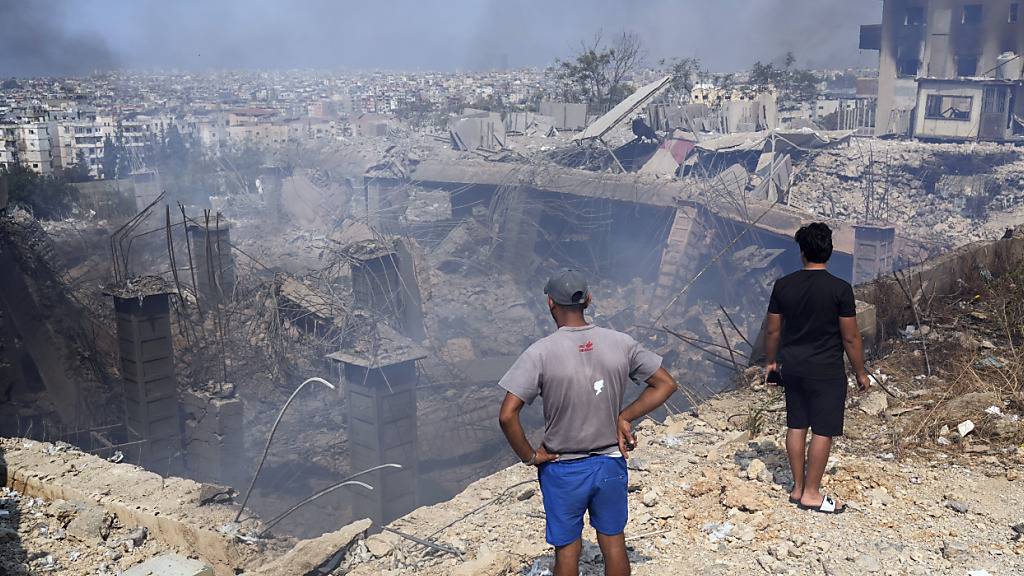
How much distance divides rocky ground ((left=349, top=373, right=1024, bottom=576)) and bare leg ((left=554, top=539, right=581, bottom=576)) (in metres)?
0.55

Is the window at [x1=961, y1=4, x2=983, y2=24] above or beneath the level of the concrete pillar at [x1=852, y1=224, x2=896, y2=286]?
above

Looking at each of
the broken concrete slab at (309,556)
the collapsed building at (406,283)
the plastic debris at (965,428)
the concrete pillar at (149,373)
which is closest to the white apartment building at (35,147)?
the collapsed building at (406,283)

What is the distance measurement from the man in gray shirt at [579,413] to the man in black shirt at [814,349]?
3.35 feet

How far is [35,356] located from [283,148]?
1913cm

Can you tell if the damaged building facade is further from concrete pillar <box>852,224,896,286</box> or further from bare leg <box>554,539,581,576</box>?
bare leg <box>554,539,581,576</box>

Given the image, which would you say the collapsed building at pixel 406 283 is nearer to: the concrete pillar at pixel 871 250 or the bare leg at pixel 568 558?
the concrete pillar at pixel 871 250

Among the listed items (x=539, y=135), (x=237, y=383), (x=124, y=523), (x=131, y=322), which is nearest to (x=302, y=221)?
(x=539, y=135)

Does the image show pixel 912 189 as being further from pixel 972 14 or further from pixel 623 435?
pixel 623 435

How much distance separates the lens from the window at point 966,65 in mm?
31250

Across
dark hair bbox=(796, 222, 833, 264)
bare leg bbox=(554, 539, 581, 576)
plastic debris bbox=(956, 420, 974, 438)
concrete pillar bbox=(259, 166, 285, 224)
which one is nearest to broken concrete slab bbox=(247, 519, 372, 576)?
bare leg bbox=(554, 539, 581, 576)

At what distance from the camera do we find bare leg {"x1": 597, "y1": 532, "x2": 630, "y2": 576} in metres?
2.75

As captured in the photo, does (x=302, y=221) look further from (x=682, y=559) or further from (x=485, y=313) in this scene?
(x=682, y=559)

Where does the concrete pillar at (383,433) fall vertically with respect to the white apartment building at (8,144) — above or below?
below

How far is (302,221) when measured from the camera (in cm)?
2208
